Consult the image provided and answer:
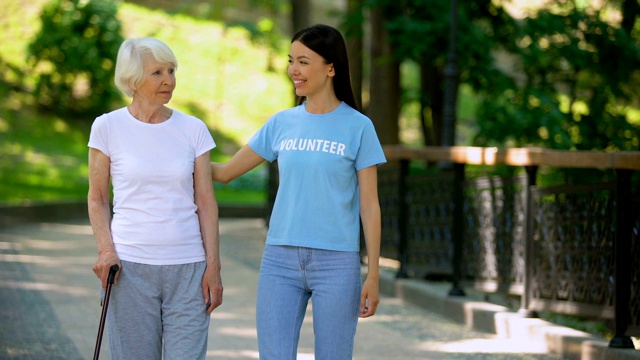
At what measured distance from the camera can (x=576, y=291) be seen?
8.20m

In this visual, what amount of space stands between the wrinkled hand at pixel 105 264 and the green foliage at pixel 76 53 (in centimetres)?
2983

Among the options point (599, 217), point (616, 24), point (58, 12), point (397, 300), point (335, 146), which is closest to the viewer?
point (335, 146)

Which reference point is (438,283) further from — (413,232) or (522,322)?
(522,322)

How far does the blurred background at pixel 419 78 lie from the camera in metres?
14.7

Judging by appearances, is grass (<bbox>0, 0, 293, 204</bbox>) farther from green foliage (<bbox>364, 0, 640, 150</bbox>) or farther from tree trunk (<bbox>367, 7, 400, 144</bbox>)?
green foliage (<bbox>364, 0, 640, 150</bbox>)

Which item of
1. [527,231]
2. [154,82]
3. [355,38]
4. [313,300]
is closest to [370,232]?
[313,300]

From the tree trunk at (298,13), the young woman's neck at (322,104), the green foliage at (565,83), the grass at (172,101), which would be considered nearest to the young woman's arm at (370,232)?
the young woman's neck at (322,104)

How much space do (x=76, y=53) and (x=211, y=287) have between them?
29940 millimetres

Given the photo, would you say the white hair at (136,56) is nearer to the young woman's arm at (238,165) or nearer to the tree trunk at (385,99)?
the young woman's arm at (238,165)

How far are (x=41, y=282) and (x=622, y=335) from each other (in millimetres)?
6266

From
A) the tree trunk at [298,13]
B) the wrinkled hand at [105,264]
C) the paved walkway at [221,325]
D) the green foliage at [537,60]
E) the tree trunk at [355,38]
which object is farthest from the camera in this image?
the tree trunk at [298,13]

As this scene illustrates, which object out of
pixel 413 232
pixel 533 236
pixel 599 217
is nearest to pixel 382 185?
pixel 413 232

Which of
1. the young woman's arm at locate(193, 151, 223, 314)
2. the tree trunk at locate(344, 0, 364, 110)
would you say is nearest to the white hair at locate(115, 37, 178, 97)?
the young woman's arm at locate(193, 151, 223, 314)

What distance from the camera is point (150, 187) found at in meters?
4.33
